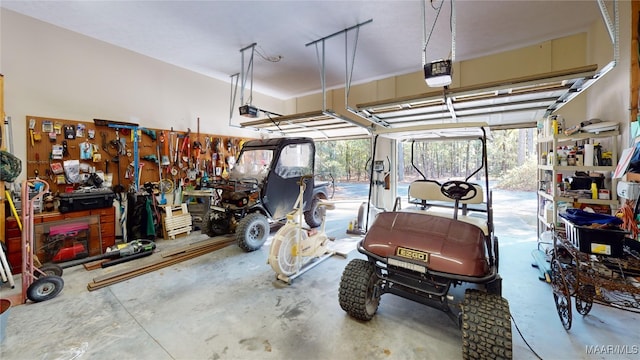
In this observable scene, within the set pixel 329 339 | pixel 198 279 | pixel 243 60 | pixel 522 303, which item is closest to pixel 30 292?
pixel 198 279

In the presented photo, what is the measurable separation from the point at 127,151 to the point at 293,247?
4014mm

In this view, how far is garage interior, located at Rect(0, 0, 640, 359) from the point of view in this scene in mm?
2090

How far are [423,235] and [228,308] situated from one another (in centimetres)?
206

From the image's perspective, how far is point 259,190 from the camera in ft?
14.5

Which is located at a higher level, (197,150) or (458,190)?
(197,150)

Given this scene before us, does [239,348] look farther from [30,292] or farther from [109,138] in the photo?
[109,138]

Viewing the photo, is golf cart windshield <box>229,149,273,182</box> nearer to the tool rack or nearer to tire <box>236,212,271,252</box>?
tire <box>236,212,271,252</box>

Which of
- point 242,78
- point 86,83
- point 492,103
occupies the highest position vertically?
point 242,78

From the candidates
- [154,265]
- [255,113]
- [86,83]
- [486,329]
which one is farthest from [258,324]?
[86,83]

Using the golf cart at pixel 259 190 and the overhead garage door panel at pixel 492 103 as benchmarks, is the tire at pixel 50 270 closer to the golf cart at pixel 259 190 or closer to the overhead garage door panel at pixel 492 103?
the golf cart at pixel 259 190

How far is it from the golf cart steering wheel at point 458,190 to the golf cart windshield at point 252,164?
3.06 meters

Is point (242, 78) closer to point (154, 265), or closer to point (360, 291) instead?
point (154, 265)

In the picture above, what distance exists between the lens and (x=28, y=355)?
186 cm

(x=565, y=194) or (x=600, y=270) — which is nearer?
(x=600, y=270)
